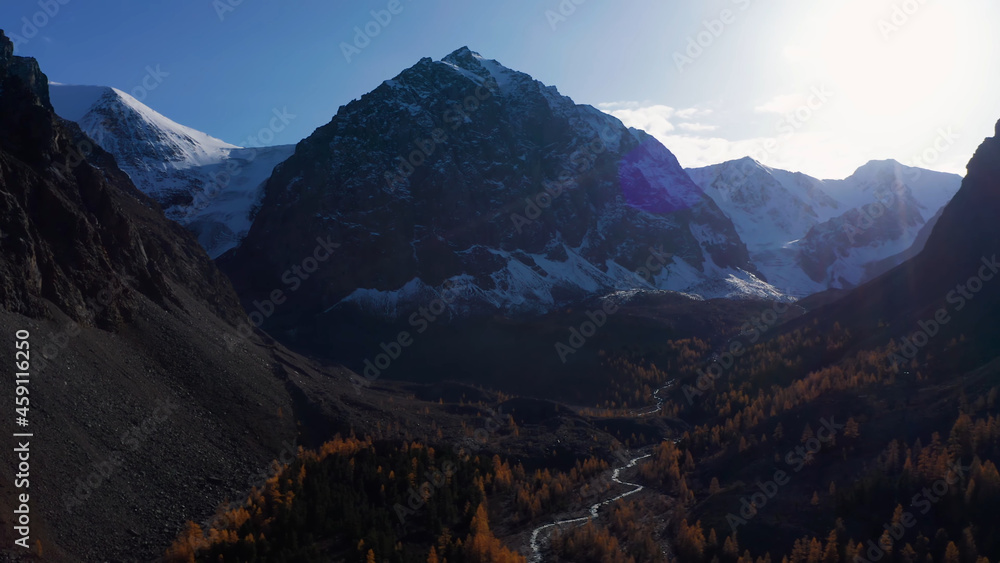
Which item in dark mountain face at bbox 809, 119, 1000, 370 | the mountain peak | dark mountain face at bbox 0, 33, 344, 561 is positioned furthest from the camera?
the mountain peak

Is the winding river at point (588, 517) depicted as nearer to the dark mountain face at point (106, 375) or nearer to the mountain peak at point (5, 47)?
the dark mountain face at point (106, 375)

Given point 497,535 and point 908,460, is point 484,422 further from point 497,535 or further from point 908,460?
point 908,460

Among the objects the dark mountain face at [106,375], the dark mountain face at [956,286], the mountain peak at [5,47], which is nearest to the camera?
the dark mountain face at [106,375]

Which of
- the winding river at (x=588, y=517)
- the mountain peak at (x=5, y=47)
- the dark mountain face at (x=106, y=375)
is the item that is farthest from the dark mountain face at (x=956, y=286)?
the mountain peak at (x=5, y=47)

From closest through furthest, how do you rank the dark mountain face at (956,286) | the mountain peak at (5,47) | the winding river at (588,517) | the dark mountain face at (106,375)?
1. the dark mountain face at (106,375)
2. the winding river at (588,517)
3. the dark mountain face at (956,286)
4. the mountain peak at (5,47)

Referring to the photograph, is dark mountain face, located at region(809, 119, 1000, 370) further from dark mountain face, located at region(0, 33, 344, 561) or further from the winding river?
dark mountain face, located at region(0, 33, 344, 561)

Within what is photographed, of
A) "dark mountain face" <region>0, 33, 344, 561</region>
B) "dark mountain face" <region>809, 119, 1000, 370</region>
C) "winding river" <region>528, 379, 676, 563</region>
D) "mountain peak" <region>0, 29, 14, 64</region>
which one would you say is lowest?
"winding river" <region>528, 379, 676, 563</region>

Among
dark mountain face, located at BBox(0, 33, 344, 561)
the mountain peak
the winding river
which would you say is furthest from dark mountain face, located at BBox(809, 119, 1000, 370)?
the mountain peak

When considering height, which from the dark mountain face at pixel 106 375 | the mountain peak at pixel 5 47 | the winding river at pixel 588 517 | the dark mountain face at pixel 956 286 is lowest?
the winding river at pixel 588 517

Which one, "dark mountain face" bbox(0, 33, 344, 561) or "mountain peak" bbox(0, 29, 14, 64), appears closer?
"dark mountain face" bbox(0, 33, 344, 561)

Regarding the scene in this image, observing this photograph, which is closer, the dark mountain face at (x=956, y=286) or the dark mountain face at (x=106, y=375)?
the dark mountain face at (x=106, y=375)
